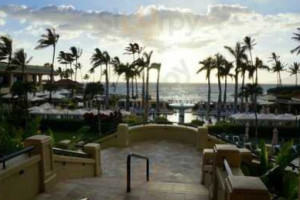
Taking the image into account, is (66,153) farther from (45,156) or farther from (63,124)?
(63,124)

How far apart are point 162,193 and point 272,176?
9.61 ft

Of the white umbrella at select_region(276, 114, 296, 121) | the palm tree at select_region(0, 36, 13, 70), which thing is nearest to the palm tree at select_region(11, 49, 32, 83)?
the palm tree at select_region(0, 36, 13, 70)

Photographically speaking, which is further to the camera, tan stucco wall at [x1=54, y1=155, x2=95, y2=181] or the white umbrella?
the white umbrella

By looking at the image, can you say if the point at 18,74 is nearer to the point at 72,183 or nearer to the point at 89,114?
the point at 89,114

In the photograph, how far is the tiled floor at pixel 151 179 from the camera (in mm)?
8711

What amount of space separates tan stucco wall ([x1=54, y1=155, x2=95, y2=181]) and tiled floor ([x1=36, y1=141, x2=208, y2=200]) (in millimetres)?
351

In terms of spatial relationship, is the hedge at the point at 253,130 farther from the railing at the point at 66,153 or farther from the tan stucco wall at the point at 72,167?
the railing at the point at 66,153

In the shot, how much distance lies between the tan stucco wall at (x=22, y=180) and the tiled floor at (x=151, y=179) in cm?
A: 36

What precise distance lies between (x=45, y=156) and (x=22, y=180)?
1123 millimetres

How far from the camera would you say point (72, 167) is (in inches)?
420

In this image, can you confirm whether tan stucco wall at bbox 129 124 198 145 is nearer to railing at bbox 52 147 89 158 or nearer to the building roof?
railing at bbox 52 147 89 158

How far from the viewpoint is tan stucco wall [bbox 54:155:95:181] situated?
9.73m

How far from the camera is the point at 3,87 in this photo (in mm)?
47719

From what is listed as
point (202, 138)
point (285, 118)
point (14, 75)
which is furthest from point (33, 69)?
point (202, 138)
